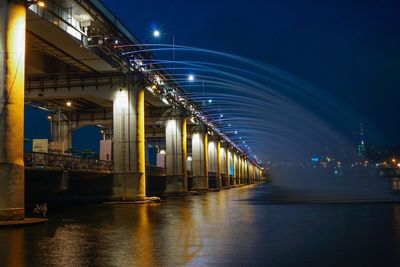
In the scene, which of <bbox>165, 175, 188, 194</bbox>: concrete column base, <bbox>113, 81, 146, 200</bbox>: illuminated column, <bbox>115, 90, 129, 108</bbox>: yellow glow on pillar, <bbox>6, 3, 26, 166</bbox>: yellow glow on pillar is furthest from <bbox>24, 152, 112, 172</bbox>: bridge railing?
<bbox>165, 175, 188, 194</bbox>: concrete column base

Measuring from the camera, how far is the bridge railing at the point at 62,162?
33141 millimetres

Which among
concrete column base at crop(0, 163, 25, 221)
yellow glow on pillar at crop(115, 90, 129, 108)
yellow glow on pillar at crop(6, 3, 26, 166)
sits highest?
yellow glow on pillar at crop(115, 90, 129, 108)

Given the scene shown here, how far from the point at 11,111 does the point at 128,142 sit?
20941mm

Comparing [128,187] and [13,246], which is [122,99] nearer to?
[128,187]

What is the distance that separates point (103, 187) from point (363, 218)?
2973 centimetres

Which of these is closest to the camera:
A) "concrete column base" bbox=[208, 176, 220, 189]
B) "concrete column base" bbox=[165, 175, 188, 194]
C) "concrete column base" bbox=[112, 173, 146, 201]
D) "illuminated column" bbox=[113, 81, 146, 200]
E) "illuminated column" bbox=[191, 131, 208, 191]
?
"concrete column base" bbox=[112, 173, 146, 201]

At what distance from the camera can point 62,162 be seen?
38750 mm

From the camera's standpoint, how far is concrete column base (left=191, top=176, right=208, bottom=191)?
257 ft

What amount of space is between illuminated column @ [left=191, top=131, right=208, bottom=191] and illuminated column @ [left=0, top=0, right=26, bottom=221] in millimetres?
57320

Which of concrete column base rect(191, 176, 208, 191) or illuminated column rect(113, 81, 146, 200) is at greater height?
illuminated column rect(113, 81, 146, 200)

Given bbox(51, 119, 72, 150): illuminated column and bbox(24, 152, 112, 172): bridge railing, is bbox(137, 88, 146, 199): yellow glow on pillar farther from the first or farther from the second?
bbox(51, 119, 72, 150): illuminated column

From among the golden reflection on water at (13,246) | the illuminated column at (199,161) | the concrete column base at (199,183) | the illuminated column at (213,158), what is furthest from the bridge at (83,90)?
the illuminated column at (213,158)

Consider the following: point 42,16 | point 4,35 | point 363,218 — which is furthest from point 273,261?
point 42,16

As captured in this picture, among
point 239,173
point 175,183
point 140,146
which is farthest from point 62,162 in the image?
point 239,173
